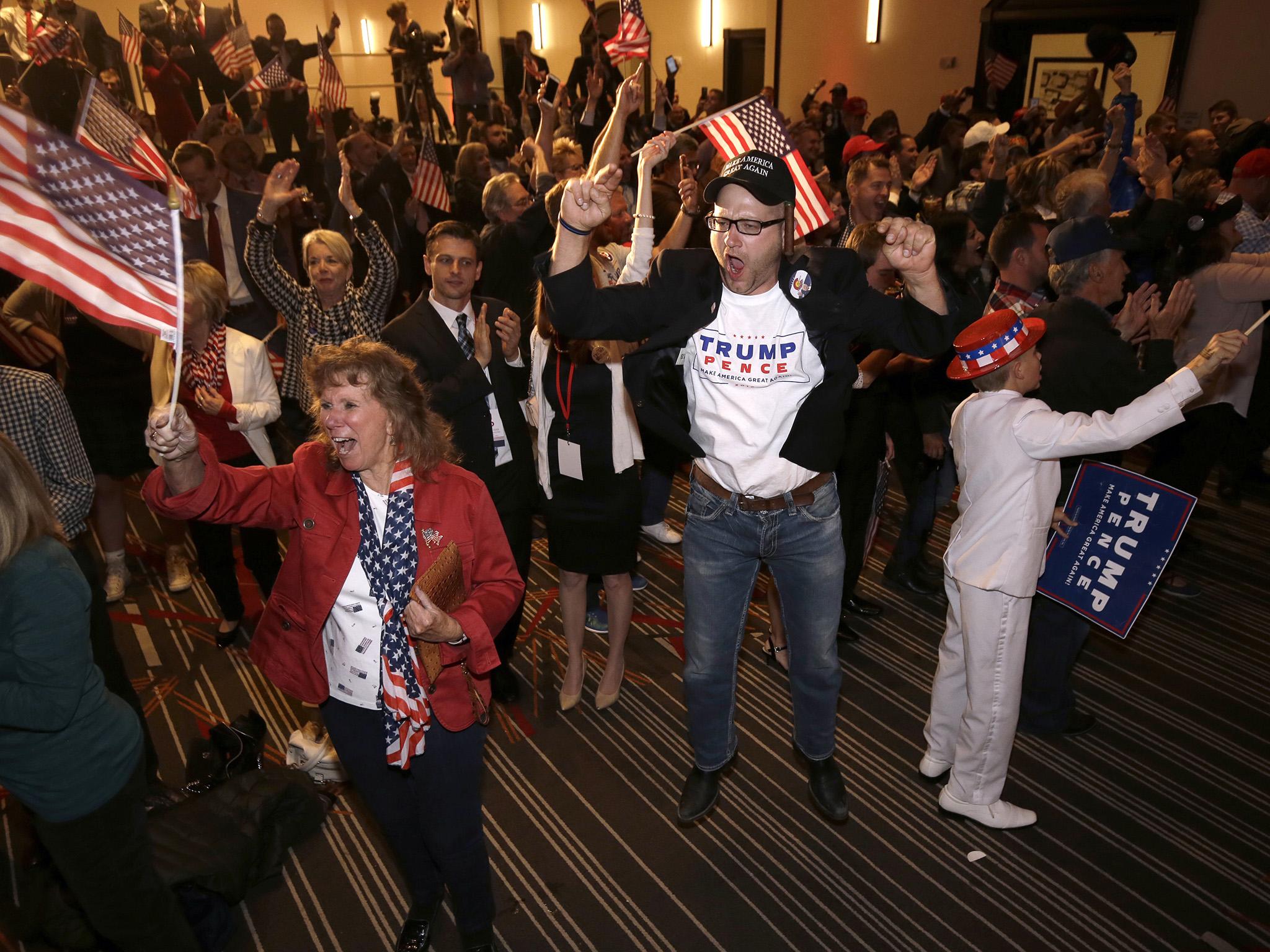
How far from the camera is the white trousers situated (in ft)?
9.84

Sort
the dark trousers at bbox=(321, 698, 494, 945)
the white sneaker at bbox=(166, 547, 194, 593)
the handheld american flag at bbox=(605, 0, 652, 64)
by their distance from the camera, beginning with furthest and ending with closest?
1. the handheld american flag at bbox=(605, 0, 652, 64)
2. the white sneaker at bbox=(166, 547, 194, 593)
3. the dark trousers at bbox=(321, 698, 494, 945)

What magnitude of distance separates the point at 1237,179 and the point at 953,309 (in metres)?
4.58

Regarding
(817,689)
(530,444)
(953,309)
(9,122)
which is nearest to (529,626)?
(530,444)

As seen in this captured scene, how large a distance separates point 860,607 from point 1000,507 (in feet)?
5.78

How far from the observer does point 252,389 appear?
12.9 feet

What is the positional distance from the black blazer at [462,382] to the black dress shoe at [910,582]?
226 cm

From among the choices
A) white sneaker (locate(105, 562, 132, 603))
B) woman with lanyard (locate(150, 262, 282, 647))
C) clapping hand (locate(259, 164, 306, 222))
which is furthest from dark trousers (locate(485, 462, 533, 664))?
white sneaker (locate(105, 562, 132, 603))

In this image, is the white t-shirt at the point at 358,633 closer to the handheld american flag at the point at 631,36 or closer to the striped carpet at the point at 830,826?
the striped carpet at the point at 830,826

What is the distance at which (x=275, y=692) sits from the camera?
406 cm

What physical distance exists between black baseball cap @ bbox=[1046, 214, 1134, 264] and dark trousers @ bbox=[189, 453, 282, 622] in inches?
139

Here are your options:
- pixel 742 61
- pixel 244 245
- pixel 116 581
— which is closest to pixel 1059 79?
pixel 742 61

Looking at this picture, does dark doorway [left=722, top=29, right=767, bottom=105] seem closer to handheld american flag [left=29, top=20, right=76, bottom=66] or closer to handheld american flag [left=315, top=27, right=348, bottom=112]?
handheld american flag [left=315, top=27, right=348, bottom=112]

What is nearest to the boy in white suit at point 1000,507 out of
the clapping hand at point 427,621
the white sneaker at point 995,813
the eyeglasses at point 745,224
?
the white sneaker at point 995,813

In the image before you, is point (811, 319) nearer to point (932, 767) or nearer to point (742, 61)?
point (932, 767)
